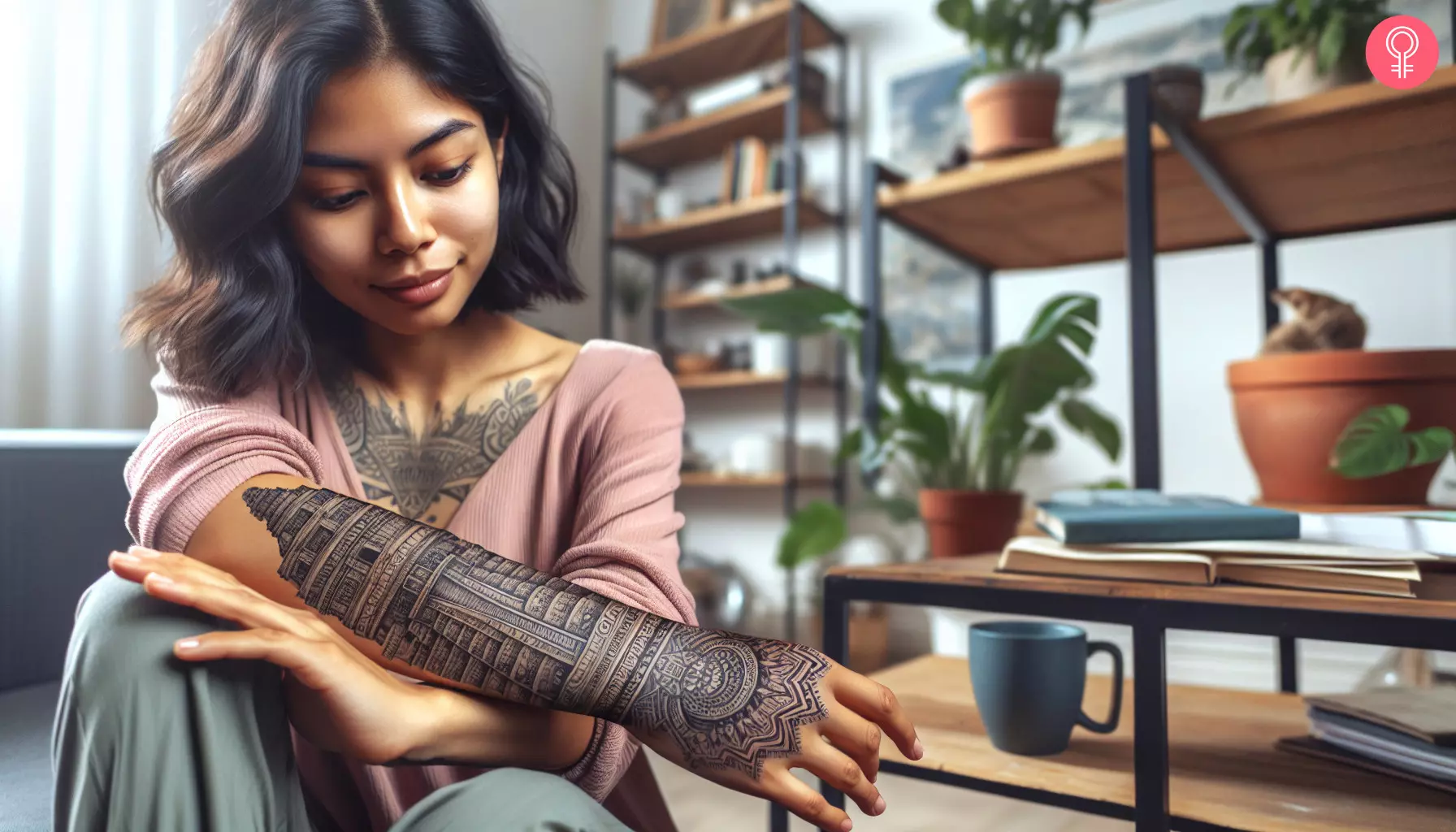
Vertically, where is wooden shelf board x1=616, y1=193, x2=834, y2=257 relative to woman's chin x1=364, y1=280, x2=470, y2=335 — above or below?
above

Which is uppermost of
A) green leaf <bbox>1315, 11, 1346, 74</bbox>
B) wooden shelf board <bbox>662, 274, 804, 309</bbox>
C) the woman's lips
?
green leaf <bbox>1315, 11, 1346, 74</bbox>

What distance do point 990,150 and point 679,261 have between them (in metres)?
1.79

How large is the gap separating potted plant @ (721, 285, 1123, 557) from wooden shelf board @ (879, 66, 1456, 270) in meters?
0.22

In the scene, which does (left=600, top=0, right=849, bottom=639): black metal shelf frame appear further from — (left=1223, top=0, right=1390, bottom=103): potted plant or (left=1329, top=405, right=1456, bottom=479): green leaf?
(left=1329, top=405, right=1456, bottom=479): green leaf

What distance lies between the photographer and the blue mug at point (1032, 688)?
0.73 metres

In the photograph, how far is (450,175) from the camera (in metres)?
0.61

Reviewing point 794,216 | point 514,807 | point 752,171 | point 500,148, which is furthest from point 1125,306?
point 514,807

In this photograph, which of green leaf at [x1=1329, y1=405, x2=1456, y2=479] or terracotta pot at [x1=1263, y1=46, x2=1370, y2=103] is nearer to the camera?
green leaf at [x1=1329, y1=405, x2=1456, y2=479]

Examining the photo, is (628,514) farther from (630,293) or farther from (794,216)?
(630,293)

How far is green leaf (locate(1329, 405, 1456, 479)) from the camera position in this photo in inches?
31.6

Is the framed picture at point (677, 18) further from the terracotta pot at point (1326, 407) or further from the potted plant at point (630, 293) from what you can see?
the terracotta pot at point (1326, 407)

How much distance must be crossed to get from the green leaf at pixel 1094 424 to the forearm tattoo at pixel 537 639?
123cm

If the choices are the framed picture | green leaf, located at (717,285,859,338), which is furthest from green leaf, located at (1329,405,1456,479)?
the framed picture

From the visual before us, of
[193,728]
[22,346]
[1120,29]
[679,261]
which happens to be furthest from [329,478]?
[679,261]
